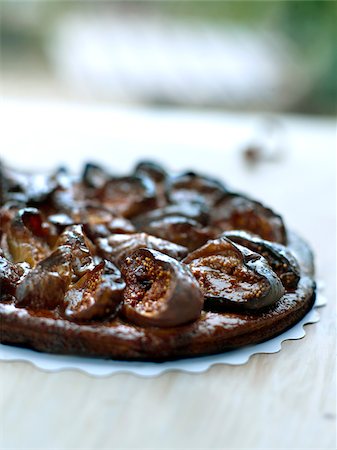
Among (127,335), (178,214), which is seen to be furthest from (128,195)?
(127,335)

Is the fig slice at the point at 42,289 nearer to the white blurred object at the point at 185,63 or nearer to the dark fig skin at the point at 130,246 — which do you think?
the dark fig skin at the point at 130,246

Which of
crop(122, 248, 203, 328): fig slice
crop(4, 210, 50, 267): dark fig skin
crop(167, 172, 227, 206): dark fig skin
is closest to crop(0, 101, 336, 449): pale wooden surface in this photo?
crop(122, 248, 203, 328): fig slice

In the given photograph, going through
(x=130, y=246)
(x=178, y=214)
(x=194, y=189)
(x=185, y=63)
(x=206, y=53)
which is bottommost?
(x=130, y=246)

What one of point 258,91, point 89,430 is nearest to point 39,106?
point 258,91

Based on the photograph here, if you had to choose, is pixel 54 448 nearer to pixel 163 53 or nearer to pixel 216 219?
pixel 216 219

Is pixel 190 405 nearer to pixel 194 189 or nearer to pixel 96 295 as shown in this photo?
pixel 96 295

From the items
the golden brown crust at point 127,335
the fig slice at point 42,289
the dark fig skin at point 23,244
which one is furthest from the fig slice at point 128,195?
the golden brown crust at point 127,335

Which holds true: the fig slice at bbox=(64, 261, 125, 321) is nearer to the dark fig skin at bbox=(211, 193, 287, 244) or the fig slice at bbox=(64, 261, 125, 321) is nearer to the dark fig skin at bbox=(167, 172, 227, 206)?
the dark fig skin at bbox=(211, 193, 287, 244)
